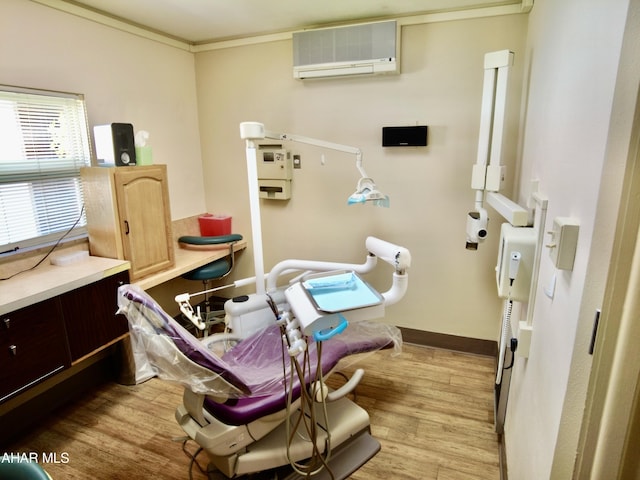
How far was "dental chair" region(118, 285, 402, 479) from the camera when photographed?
5.02 ft

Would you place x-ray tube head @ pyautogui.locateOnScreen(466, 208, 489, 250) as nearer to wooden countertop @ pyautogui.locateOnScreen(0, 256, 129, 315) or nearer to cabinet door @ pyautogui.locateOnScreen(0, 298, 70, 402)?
wooden countertop @ pyautogui.locateOnScreen(0, 256, 129, 315)

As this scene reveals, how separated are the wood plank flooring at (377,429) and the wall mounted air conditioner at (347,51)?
87.2 inches

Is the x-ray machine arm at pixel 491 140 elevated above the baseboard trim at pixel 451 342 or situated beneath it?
elevated above

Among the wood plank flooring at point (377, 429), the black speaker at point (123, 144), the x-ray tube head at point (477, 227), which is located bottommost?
the wood plank flooring at point (377, 429)

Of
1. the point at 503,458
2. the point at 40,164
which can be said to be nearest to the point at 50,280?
the point at 40,164

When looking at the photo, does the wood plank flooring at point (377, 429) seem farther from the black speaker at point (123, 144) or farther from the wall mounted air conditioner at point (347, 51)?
the wall mounted air conditioner at point (347, 51)

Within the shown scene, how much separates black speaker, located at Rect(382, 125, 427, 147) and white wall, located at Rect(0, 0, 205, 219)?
1786 mm

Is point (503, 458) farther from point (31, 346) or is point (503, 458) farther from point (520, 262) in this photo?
point (31, 346)

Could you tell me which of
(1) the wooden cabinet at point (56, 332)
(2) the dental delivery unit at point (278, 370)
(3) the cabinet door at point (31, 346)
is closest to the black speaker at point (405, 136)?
(2) the dental delivery unit at point (278, 370)

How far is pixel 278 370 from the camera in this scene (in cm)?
198

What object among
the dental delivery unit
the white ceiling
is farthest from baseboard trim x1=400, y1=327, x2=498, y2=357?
the white ceiling

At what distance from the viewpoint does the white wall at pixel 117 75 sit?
7.47 ft

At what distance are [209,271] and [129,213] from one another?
86cm

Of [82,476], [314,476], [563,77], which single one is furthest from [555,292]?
[82,476]
